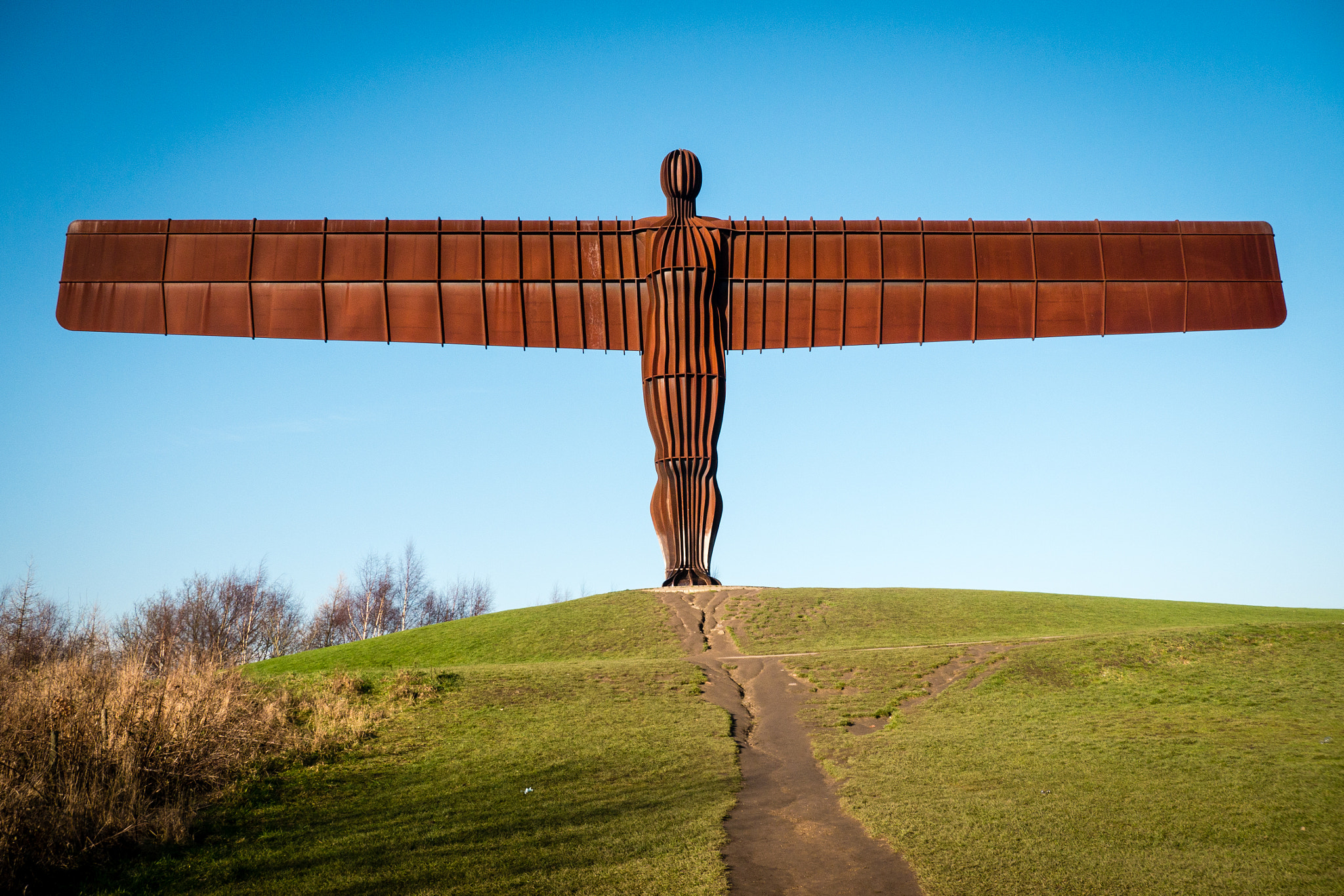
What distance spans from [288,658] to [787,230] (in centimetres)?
1813

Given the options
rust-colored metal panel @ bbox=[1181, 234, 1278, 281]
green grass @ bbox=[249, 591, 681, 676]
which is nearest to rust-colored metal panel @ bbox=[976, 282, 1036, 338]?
rust-colored metal panel @ bbox=[1181, 234, 1278, 281]

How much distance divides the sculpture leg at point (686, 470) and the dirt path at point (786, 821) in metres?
7.11

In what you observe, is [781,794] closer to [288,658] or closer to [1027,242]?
[288,658]

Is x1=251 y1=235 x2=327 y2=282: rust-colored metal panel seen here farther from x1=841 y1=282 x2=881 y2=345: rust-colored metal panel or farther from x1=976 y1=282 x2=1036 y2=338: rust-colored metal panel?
x1=976 y1=282 x2=1036 y2=338: rust-colored metal panel

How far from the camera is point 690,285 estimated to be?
24.5 m

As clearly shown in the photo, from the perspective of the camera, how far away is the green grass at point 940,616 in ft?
70.0

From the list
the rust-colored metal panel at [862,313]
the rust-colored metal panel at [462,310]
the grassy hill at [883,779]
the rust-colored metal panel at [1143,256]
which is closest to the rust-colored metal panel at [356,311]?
the rust-colored metal panel at [462,310]

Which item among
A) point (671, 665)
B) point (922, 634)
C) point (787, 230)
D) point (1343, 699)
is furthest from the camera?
point (787, 230)

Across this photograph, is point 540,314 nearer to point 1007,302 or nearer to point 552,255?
point 552,255

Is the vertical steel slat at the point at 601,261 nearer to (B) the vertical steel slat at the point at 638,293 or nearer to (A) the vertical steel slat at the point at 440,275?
(B) the vertical steel slat at the point at 638,293

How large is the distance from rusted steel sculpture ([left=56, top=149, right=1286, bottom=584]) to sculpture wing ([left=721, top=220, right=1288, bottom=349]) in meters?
0.05

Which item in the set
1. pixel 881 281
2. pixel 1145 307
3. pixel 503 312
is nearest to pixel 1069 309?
pixel 1145 307

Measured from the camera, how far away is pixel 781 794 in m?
10.4

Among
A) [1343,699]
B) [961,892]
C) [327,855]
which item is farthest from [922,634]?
[327,855]
